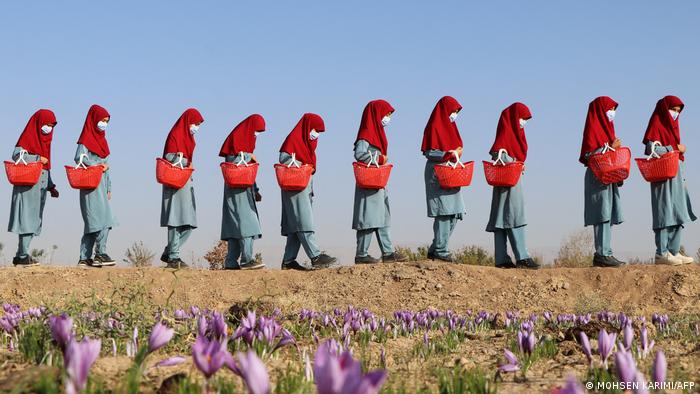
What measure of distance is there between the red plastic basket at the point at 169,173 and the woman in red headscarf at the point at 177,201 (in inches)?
8.1

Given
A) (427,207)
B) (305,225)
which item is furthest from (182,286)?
(427,207)

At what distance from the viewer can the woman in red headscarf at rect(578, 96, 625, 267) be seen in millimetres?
13391

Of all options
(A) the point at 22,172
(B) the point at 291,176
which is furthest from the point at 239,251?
(A) the point at 22,172

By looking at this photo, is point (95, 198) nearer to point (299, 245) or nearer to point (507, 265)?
point (299, 245)

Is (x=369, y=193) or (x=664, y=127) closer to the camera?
(x=369, y=193)

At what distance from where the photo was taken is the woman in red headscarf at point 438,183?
13258 millimetres

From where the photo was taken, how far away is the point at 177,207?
14211mm

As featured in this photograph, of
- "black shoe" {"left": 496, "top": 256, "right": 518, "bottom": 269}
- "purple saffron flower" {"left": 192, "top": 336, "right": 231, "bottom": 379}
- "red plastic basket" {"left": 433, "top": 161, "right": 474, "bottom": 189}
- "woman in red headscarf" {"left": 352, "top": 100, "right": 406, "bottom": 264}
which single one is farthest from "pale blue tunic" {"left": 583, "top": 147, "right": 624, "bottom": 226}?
"purple saffron flower" {"left": 192, "top": 336, "right": 231, "bottom": 379}

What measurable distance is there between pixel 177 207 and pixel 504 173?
569 centimetres

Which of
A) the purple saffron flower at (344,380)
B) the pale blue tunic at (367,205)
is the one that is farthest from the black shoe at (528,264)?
the purple saffron flower at (344,380)

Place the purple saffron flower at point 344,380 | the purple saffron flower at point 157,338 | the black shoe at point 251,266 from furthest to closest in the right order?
the black shoe at point 251,266, the purple saffron flower at point 157,338, the purple saffron flower at point 344,380

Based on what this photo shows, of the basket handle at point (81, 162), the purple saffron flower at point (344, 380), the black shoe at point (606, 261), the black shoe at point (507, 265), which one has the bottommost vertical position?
the purple saffron flower at point (344, 380)

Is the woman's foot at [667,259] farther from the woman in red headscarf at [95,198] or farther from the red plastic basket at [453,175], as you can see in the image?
the woman in red headscarf at [95,198]

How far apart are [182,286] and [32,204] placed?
3.89 metres
